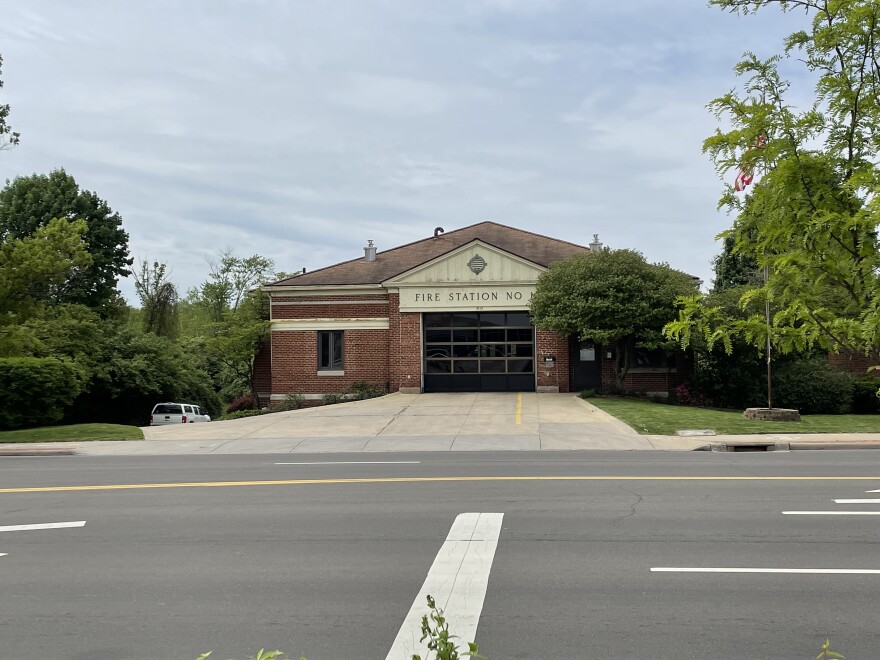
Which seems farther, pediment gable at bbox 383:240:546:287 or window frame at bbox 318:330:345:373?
window frame at bbox 318:330:345:373

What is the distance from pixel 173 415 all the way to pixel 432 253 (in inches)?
579

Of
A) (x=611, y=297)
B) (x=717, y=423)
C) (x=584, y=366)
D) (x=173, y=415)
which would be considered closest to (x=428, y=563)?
(x=717, y=423)

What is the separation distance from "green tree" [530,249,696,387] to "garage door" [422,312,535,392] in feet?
13.7

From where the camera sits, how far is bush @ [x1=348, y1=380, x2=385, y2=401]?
3378cm

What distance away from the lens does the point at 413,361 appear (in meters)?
33.7

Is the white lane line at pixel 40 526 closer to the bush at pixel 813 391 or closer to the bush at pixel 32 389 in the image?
the bush at pixel 32 389

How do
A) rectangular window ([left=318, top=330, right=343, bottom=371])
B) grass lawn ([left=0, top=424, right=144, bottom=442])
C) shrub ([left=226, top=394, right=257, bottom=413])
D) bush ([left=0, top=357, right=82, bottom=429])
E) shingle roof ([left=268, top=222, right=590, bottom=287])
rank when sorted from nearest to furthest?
grass lawn ([left=0, top=424, right=144, bottom=442])
bush ([left=0, top=357, right=82, bottom=429])
rectangular window ([left=318, top=330, right=343, bottom=371])
shingle roof ([left=268, top=222, right=590, bottom=287])
shrub ([left=226, top=394, right=257, bottom=413])

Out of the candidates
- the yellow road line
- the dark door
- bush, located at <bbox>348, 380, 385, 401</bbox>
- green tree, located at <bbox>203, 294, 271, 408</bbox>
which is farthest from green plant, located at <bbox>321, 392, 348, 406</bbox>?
the yellow road line

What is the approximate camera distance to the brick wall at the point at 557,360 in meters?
32.8

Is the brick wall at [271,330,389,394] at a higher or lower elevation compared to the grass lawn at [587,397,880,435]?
higher

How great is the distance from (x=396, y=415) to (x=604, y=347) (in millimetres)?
10607

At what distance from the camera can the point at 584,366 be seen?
33000mm

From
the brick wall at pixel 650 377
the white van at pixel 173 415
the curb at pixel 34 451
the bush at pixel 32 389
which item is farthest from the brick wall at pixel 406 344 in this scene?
the curb at pixel 34 451

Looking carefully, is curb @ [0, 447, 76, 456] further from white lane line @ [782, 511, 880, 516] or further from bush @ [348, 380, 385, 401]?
white lane line @ [782, 511, 880, 516]
